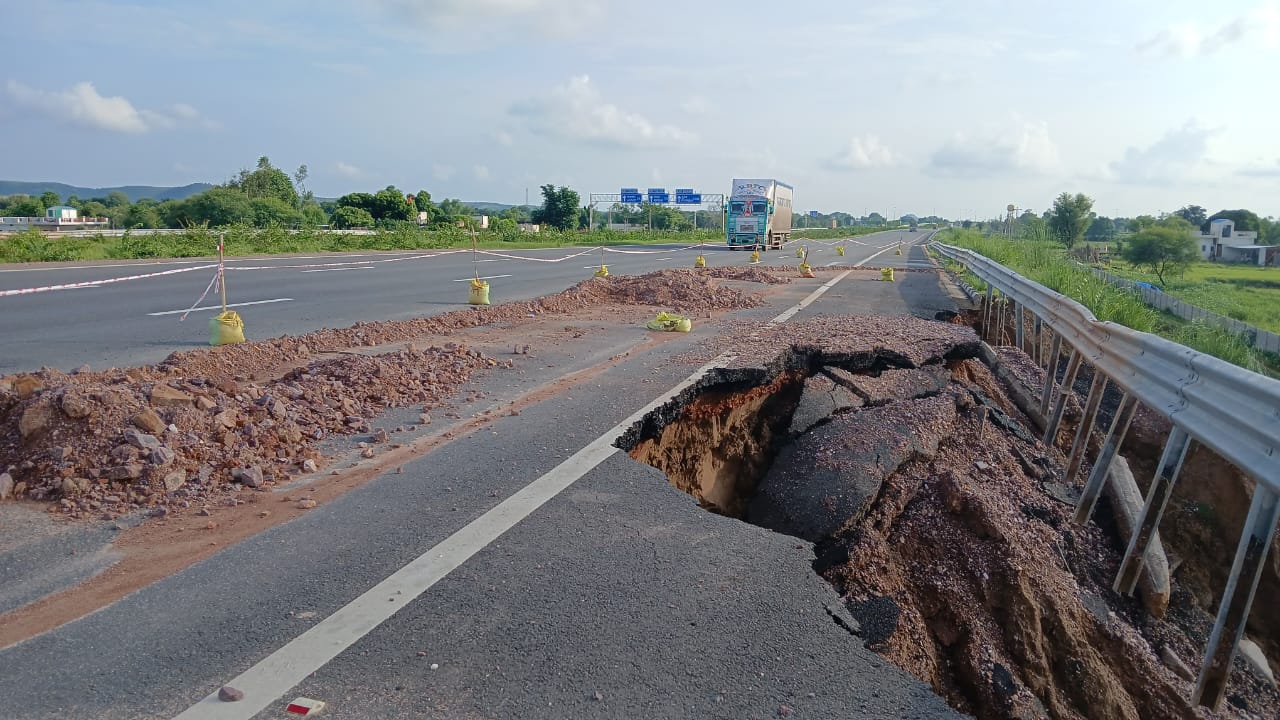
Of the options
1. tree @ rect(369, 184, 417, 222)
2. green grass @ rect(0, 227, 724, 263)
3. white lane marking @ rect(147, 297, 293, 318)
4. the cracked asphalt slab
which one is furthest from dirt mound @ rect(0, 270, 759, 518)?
tree @ rect(369, 184, 417, 222)

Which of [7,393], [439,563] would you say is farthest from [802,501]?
[7,393]

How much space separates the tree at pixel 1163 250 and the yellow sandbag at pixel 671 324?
4236cm

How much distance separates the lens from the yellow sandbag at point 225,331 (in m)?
9.49

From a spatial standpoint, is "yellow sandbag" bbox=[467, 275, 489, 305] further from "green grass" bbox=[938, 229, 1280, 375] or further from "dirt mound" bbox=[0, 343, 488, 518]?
"green grass" bbox=[938, 229, 1280, 375]

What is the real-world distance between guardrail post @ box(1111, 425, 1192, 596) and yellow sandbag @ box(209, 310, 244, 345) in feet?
29.3

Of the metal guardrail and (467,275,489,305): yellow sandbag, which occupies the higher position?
the metal guardrail

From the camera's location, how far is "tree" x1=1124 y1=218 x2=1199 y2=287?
4506 centimetres

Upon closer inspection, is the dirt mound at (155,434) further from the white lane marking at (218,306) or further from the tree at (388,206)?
the tree at (388,206)

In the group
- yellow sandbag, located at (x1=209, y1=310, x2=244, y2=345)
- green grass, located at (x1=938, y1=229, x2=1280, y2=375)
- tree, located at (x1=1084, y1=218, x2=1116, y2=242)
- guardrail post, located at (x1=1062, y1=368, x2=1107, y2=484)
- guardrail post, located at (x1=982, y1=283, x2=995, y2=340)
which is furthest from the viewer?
tree, located at (x1=1084, y1=218, x2=1116, y2=242)

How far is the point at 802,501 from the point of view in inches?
186

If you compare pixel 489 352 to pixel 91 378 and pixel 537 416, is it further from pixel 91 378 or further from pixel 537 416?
pixel 91 378

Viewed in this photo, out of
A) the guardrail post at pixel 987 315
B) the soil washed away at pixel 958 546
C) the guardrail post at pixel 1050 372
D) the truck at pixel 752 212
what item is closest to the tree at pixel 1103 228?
the truck at pixel 752 212

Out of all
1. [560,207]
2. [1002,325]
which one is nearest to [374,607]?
[1002,325]

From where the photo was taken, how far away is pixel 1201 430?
3.53m
